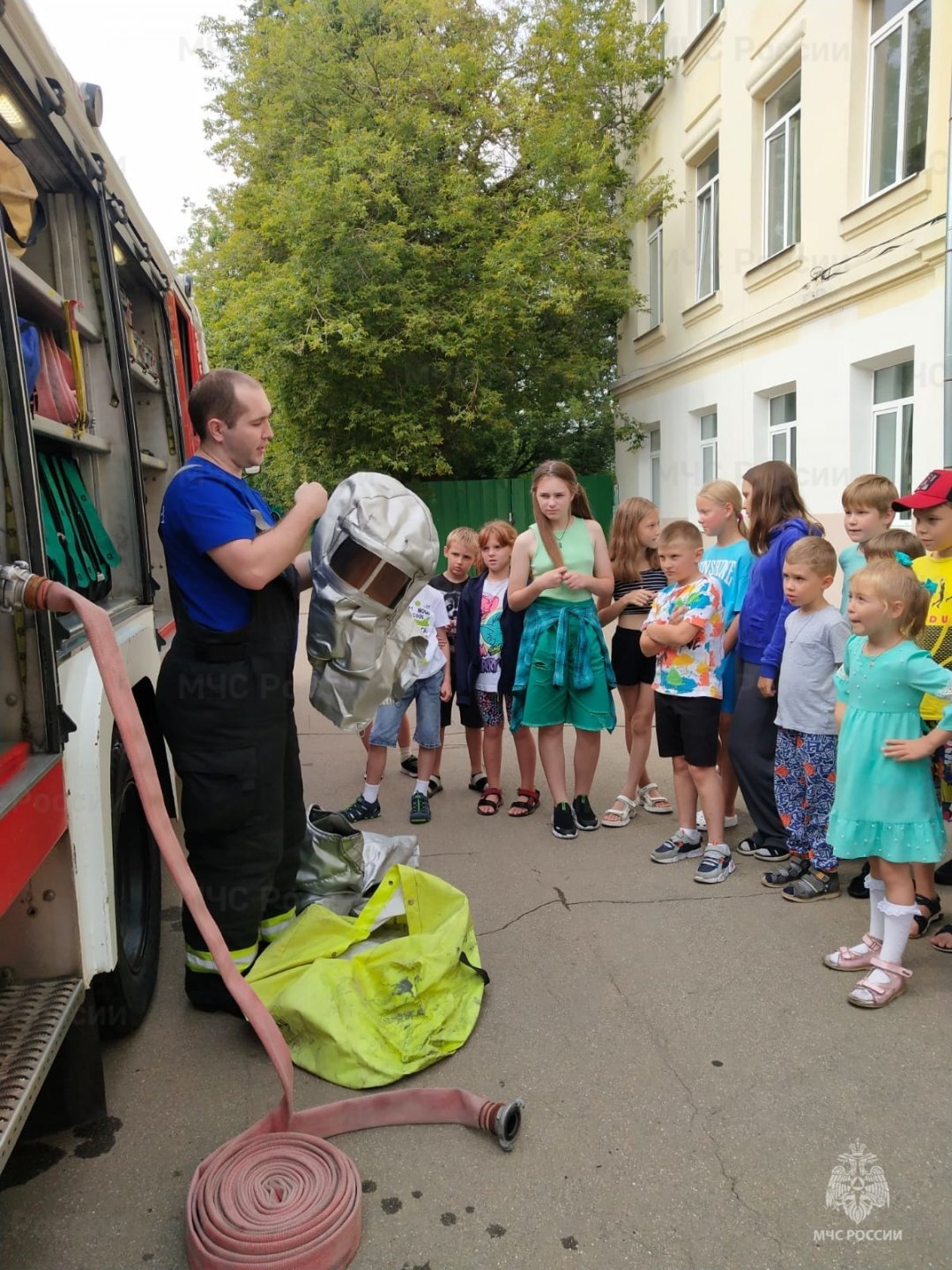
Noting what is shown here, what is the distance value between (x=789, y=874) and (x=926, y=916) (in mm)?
643

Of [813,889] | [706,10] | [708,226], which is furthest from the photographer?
[708,226]

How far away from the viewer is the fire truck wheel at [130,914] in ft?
9.66

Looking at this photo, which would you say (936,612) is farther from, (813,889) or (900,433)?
(900,433)

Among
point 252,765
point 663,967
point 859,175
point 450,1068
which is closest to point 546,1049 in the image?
point 450,1068

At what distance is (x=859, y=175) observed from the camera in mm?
9734

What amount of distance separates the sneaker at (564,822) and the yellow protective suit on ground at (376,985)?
155 cm

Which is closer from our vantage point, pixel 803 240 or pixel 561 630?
pixel 561 630

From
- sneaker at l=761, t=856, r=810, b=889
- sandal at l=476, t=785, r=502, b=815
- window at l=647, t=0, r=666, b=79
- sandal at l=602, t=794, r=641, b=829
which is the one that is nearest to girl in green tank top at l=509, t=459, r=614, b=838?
sandal at l=602, t=794, r=641, b=829

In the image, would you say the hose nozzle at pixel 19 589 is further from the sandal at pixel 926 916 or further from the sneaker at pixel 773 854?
the sneaker at pixel 773 854

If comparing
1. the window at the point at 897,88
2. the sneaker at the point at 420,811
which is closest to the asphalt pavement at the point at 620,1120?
the sneaker at the point at 420,811

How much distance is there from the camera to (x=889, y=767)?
327 cm

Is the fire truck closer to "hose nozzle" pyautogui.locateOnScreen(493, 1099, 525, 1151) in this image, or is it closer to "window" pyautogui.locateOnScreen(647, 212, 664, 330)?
"hose nozzle" pyautogui.locateOnScreen(493, 1099, 525, 1151)

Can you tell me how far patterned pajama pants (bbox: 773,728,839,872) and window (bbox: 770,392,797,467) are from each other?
317 inches

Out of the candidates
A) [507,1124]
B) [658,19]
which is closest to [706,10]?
[658,19]
